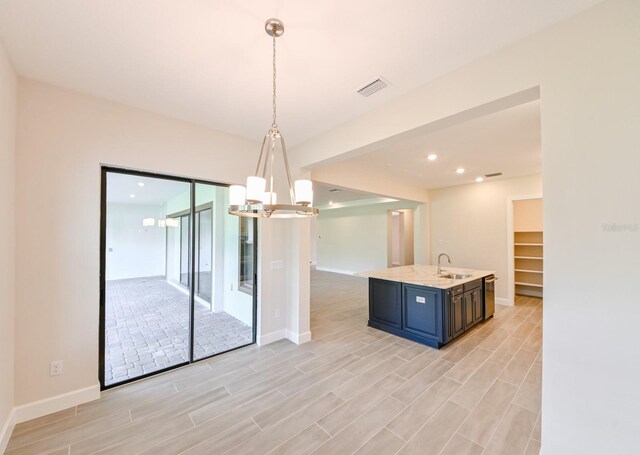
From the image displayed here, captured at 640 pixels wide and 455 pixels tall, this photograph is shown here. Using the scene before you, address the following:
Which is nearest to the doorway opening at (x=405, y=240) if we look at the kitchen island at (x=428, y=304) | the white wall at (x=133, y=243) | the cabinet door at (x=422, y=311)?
the kitchen island at (x=428, y=304)

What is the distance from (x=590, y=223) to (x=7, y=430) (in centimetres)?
428

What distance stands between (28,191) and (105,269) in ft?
2.97

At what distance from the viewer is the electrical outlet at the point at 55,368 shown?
7.28 feet

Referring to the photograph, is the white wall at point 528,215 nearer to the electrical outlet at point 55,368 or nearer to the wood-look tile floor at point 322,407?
the wood-look tile floor at point 322,407

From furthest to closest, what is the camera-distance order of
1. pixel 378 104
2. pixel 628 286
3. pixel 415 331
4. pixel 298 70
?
pixel 415 331 → pixel 378 104 → pixel 298 70 → pixel 628 286

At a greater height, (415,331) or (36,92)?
(36,92)

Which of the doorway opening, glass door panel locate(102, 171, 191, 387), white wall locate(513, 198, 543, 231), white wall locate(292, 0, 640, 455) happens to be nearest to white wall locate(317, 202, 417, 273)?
the doorway opening

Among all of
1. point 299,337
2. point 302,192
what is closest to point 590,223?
point 302,192

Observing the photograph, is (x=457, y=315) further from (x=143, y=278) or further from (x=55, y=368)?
(x=55, y=368)

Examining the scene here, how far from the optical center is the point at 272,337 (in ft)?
12.1

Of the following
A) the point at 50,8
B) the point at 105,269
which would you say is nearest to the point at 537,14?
the point at 50,8

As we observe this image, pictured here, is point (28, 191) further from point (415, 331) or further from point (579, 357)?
point (415, 331)

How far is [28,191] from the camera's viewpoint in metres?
2.14

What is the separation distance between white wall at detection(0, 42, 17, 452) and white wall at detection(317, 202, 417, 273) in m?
8.20
